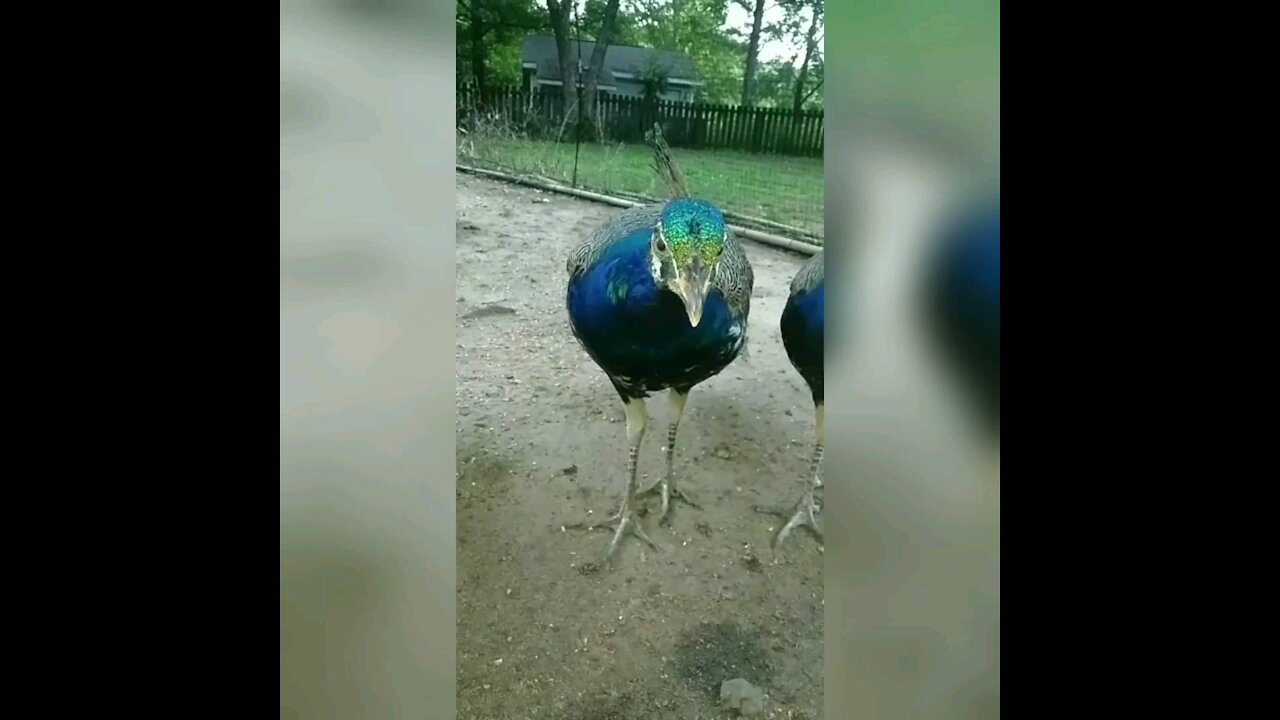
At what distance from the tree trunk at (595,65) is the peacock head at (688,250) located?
0.72 ft

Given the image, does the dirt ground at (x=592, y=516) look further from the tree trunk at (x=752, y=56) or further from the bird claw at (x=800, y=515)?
the tree trunk at (x=752, y=56)

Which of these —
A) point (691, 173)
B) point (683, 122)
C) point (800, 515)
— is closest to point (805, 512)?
point (800, 515)

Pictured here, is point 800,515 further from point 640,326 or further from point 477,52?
point 477,52

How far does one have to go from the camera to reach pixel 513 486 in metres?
1.57

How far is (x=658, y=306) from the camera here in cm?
157

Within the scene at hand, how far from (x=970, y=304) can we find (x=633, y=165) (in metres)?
0.68

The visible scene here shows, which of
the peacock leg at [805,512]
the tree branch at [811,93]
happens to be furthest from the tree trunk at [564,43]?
the peacock leg at [805,512]

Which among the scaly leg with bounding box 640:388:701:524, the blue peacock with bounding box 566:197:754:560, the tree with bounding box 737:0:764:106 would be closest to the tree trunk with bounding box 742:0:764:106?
the tree with bounding box 737:0:764:106

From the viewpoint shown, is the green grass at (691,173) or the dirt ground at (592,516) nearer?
the dirt ground at (592,516)

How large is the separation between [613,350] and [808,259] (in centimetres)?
41

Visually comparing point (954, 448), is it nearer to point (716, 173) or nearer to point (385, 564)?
point (716, 173)

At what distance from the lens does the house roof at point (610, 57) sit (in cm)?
163

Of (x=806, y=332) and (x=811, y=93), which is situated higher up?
(x=811, y=93)

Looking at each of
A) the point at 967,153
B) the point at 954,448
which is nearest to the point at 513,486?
the point at 954,448
